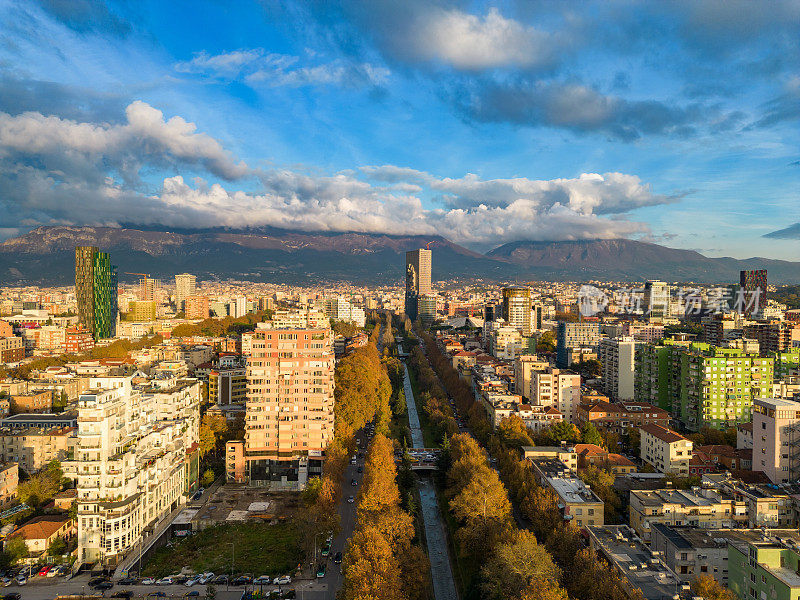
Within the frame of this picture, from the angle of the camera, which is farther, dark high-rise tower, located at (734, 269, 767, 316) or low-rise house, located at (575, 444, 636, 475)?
dark high-rise tower, located at (734, 269, 767, 316)

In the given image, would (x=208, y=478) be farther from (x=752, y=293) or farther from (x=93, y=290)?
(x=752, y=293)

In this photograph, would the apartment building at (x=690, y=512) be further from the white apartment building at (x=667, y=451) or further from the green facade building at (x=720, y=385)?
the green facade building at (x=720, y=385)

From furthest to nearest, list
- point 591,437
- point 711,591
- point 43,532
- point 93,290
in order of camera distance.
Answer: point 93,290, point 591,437, point 43,532, point 711,591

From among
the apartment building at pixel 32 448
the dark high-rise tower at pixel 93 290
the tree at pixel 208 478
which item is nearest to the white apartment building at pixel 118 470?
the tree at pixel 208 478

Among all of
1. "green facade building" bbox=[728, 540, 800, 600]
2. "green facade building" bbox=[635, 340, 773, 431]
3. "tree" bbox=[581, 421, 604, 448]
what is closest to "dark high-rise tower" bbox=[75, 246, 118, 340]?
"tree" bbox=[581, 421, 604, 448]

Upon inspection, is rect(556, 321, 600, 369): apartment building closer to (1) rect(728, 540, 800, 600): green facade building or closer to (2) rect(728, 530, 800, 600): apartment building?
(2) rect(728, 530, 800, 600): apartment building

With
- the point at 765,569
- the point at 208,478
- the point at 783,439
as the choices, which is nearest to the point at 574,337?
the point at 783,439

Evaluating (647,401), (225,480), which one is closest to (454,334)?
(647,401)

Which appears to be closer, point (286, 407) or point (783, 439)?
point (783, 439)
